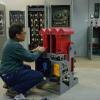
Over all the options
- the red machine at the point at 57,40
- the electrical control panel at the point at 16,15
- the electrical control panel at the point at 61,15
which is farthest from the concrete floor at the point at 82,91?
the electrical control panel at the point at 16,15

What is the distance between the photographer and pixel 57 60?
3.67 m

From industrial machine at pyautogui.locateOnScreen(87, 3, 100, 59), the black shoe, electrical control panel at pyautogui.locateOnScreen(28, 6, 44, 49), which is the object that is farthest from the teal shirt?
electrical control panel at pyautogui.locateOnScreen(28, 6, 44, 49)

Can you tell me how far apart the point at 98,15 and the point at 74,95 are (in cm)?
425

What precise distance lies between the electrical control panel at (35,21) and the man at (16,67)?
4.18 metres

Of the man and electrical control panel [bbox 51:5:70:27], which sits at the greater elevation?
electrical control panel [bbox 51:5:70:27]

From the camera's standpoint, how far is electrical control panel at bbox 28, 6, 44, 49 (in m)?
7.71

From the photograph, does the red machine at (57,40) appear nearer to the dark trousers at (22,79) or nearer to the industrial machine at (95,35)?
the dark trousers at (22,79)

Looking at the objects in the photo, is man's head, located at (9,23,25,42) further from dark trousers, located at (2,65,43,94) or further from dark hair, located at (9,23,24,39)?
dark trousers, located at (2,65,43,94)

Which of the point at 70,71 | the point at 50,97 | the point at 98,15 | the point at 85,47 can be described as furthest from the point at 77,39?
the point at 50,97

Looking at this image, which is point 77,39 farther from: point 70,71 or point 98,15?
point 70,71

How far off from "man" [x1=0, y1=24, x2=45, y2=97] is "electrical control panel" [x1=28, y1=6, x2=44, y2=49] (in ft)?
13.7

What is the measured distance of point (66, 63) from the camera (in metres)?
3.78

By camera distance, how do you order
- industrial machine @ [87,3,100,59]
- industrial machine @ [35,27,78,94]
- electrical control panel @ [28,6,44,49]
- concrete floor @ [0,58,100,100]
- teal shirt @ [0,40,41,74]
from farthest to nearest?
electrical control panel @ [28,6,44,49]
industrial machine @ [87,3,100,59]
industrial machine @ [35,27,78,94]
concrete floor @ [0,58,100,100]
teal shirt @ [0,40,41,74]

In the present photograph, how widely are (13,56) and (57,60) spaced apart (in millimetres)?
657
